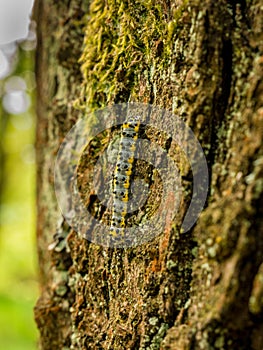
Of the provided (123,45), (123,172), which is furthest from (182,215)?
(123,45)

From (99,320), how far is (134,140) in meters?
0.46

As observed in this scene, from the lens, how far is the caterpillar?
1084 millimetres

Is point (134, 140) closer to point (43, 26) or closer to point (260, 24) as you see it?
point (260, 24)

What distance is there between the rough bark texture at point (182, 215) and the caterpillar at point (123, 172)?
7 centimetres

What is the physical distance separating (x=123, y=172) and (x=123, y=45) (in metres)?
0.32

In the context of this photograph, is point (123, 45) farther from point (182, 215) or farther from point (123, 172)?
point (182, 215)

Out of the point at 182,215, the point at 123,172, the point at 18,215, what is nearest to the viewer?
the point at 182,215

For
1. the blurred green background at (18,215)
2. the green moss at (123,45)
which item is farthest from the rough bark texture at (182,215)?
the blurred green background at (18,215)

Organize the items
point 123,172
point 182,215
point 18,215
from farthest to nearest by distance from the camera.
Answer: point 18,215 < point 123,172 < point 182,215

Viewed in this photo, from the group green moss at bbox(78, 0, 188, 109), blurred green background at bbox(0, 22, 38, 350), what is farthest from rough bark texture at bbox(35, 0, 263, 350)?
blurred green background at bbox(0, 22, 38, 350)

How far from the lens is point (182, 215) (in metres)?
0.92

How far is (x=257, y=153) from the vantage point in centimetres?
78

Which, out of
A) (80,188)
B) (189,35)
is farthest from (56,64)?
(189,35)

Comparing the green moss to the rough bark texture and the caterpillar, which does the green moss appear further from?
the caterpillar
